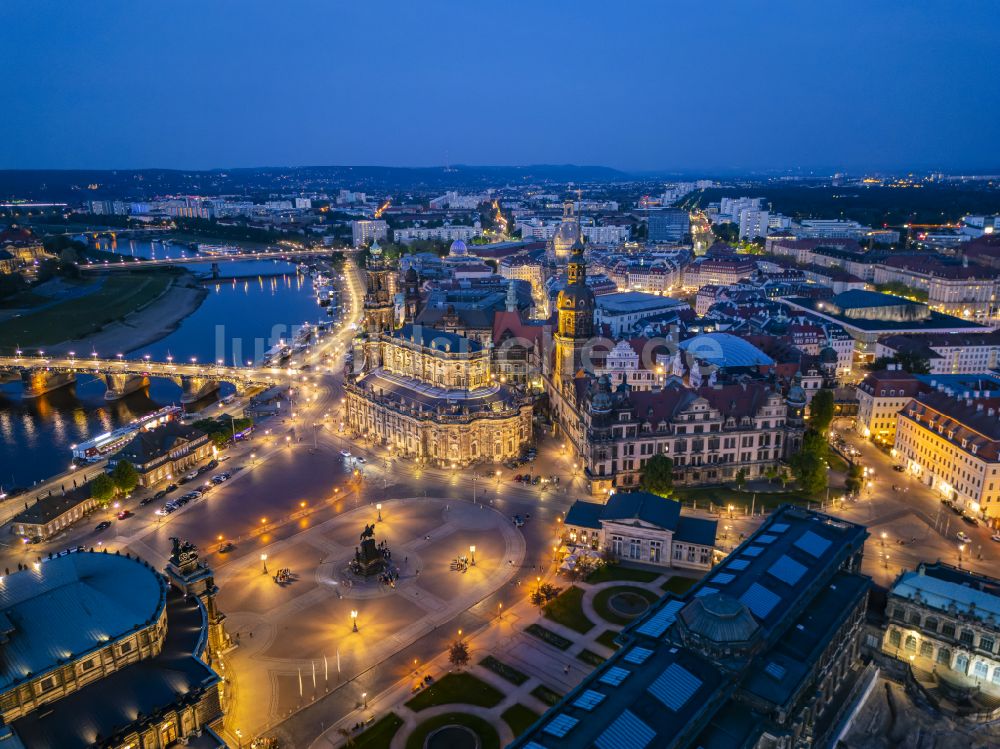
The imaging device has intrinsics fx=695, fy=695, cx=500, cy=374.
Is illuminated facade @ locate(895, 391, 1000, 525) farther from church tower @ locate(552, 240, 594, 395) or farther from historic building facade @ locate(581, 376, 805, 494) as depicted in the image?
church tower @ locate(552, 240, 594, 395)

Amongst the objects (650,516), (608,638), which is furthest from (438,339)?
(608,638)

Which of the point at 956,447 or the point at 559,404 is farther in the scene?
the point at 559,404

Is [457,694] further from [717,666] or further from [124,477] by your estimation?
[124,477]

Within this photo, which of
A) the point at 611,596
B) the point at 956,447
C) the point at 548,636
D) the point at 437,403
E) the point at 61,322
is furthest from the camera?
the point at 61,322

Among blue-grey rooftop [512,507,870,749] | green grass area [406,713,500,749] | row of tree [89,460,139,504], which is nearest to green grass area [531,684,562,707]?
green grass area [406,713,500,749]

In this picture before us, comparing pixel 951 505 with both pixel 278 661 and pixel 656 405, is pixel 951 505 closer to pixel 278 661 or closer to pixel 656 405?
pixel 656 405

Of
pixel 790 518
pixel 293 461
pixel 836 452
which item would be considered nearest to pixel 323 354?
pixel 293 461

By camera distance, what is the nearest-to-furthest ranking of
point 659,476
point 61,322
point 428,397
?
point 659,476 → point 428,397 → point 61,322
